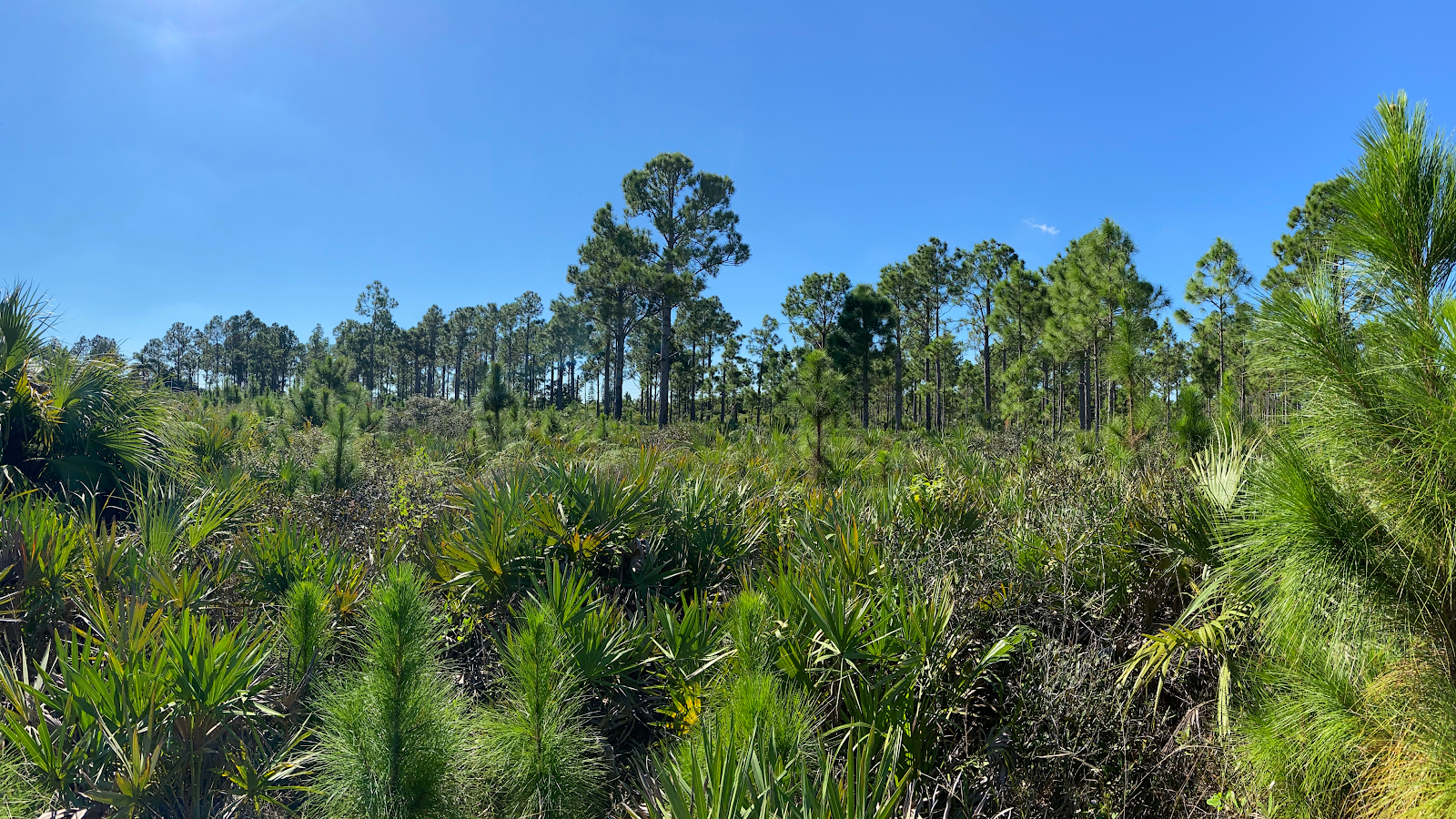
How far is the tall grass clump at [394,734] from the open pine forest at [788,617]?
11 millimetres

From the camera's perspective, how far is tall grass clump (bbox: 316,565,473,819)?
2.11m

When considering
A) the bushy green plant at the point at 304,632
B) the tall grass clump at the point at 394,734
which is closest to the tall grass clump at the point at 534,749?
the tall grass clump at the point at 394,734

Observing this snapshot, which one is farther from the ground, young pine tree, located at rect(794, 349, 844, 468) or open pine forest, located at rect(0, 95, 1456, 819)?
young pine tree, located at rect(794, 349, 844, 468)

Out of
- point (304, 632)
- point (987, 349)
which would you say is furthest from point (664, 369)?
point (304, 632)

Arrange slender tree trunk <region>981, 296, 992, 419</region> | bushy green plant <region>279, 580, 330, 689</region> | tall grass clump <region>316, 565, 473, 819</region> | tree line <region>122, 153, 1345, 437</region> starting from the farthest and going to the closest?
slender tree trunk <region>981, 296, 992, 419</region> < tree line <region>122, 153, 1345, 437</region> < bushy green plant <region>279, 580, 330, 689</region> < tall grass clump <region>316, 565, 473, 819</region>

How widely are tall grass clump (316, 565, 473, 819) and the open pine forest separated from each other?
0.4 inches

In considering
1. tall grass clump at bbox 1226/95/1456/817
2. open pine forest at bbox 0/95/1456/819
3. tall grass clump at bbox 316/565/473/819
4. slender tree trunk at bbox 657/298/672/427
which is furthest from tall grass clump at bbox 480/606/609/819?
slender tree trunk at bbox 657/298/672/427

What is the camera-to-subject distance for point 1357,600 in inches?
80.9

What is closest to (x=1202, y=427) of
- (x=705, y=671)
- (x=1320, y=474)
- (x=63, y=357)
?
(x=1320, y=474)

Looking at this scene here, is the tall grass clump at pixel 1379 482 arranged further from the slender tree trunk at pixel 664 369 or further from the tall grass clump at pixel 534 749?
the slender tree trunk at pixel 664 369

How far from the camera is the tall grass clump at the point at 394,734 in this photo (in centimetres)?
211

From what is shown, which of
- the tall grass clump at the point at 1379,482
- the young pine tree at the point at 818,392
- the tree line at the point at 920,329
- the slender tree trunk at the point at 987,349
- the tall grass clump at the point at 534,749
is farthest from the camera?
the slender tree trunk at the point at 987,349

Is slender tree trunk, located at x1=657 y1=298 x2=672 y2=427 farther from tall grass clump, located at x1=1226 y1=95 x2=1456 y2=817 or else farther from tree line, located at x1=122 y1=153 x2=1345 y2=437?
tall grass clump, located at x1=1226 y1=95 x2=1456 y2=817

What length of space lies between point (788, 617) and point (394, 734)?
6.71 ft
